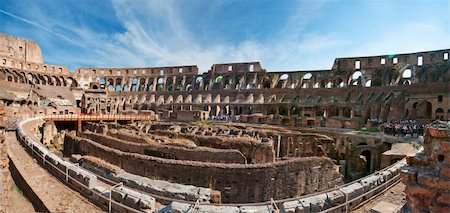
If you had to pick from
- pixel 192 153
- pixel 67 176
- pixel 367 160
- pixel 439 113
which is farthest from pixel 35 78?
pixel 439 113

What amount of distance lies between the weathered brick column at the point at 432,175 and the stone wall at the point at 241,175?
5.82 m

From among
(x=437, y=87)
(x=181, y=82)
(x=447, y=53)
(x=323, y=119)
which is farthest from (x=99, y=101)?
(x=447, y=53)

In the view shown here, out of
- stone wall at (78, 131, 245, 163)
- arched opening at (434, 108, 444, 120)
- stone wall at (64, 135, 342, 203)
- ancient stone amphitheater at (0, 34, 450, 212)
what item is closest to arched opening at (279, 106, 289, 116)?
ancient stone amphitheater at (0, 34, 450, 212)

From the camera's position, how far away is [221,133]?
67.8 feet

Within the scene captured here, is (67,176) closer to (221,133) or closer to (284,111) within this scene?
(221,133)

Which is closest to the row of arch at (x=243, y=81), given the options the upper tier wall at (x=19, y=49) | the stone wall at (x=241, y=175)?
the upper tier wall at (x=19, y=49)

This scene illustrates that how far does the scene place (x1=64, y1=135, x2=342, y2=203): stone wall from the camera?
31.2ft

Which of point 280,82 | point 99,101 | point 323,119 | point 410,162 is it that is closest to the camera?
point 410,162

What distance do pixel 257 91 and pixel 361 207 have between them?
38.5 meters

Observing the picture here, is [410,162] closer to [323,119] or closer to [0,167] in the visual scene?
[0,167]

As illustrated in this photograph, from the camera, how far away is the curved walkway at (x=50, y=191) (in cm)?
588

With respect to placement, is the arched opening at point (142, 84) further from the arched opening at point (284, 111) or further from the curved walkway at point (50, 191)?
the curved walkway at point (50, 191)

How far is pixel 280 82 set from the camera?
47312 millimetres

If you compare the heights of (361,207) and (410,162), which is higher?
(410,162)
